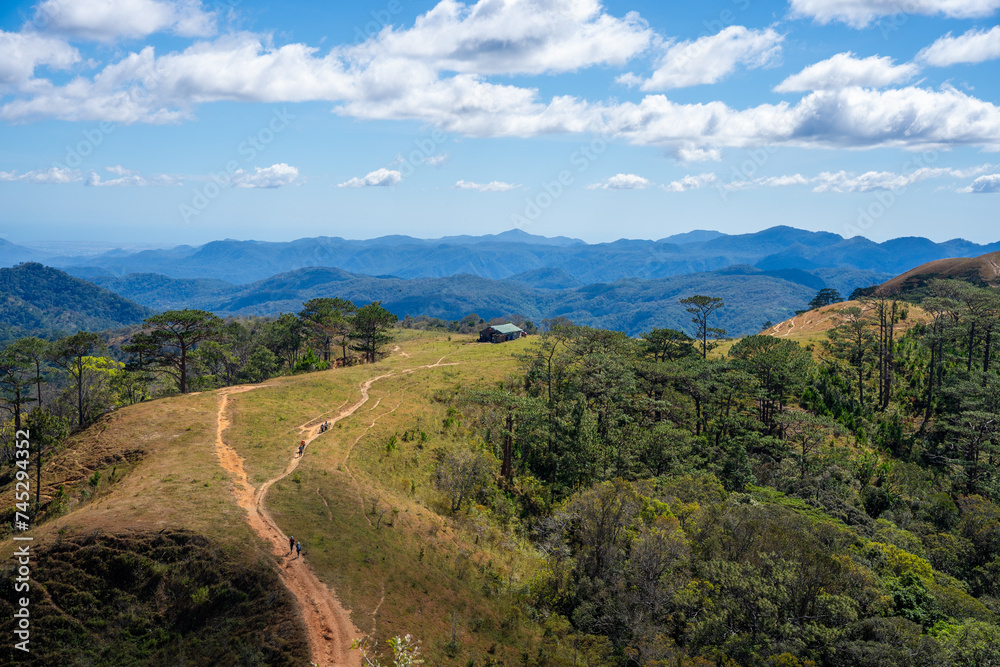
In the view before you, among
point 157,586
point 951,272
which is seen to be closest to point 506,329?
point 157,586

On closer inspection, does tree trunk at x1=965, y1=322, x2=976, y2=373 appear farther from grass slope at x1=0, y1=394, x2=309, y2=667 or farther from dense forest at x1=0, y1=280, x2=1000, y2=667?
grass slope at x1=0, y1=394, x2=309, y2=667

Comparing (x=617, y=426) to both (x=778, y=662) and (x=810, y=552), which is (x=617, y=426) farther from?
(x=778, y=662)

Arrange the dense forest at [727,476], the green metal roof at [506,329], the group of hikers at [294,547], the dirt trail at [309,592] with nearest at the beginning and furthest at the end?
the dirt trail at [309,592], the dense forest at [727,476], the group of hikers at [294,547], the green metal roof at [506,329]

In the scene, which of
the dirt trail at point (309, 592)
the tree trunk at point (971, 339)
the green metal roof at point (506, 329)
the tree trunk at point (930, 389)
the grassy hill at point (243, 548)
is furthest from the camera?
the green metal roof at point (506, 329)

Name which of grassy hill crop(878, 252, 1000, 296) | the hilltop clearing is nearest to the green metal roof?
the hilltop clearing

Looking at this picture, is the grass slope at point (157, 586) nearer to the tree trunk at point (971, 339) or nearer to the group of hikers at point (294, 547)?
the group of hikers at point (294, 547)

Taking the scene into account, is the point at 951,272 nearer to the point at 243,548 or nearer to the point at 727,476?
the point at 727,476

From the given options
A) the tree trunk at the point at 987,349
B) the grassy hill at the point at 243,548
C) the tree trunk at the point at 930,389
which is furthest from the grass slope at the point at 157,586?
the tree trunk at the point at 987,349

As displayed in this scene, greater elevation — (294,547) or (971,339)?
(971,339)
